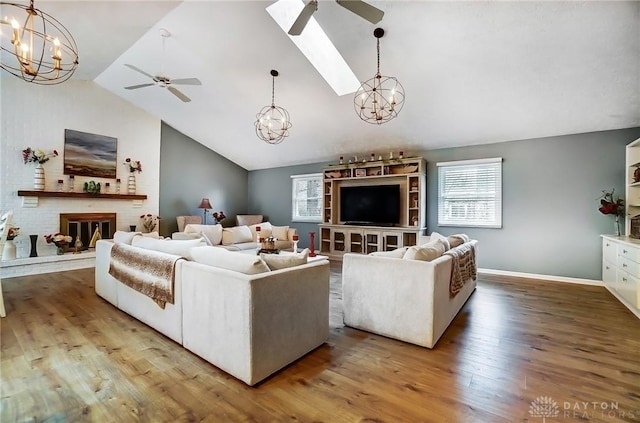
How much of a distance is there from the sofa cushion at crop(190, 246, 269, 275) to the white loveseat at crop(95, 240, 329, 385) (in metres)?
0.03

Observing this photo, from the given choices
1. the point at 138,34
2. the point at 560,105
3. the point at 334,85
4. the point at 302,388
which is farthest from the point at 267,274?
the point at 560,105

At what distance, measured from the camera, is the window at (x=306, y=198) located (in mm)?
7523

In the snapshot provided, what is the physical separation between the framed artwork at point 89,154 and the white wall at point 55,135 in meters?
0.09

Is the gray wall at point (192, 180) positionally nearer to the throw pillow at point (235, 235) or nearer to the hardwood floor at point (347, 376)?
the throw pillow at point (235, 235)

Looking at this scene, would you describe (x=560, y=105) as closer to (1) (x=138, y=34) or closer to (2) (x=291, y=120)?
(2) (x=291, y=120)

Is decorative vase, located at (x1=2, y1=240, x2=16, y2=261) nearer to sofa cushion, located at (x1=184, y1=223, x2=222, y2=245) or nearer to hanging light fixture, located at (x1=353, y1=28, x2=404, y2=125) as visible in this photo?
sofa cushion, located at (x1=184, y1=223, x2=222, y2=245)

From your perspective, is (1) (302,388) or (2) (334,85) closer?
(1) (302,388)

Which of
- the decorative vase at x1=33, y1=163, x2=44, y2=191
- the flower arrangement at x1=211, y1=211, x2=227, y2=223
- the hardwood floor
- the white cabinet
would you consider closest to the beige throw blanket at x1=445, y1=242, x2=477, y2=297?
the hardwood floor

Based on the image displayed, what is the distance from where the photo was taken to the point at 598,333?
9.04ft

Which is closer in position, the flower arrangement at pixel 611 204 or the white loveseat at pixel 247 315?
the white loveseat at pixel 247 315

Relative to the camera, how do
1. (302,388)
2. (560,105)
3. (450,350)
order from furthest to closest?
(560,105)
(450,350)
(302,388)

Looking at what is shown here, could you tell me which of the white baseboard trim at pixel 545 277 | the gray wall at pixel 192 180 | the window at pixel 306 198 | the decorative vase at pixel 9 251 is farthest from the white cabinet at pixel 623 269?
the decorative vase at pixel 9 251

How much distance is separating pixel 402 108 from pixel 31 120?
6476mm

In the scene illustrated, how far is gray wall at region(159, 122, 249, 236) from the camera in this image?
714cm
